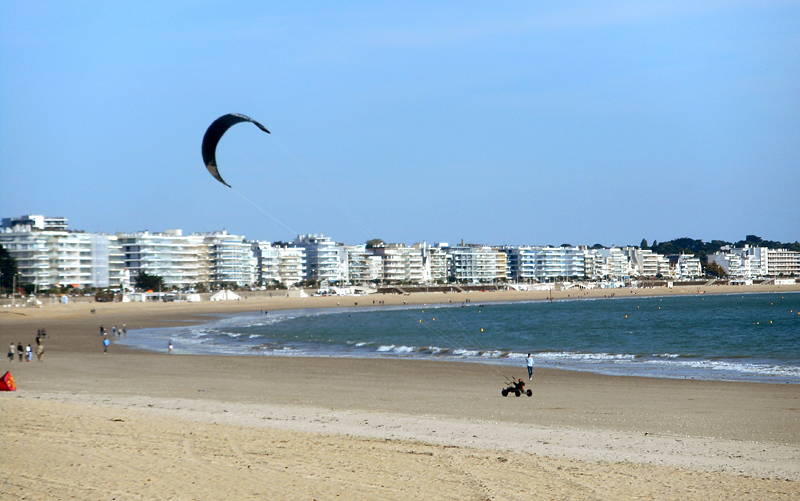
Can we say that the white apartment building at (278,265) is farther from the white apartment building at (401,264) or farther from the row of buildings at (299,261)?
the white apartment building at (401,264)

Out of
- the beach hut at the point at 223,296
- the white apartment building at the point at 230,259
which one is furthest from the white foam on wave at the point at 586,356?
the white apartment building at the point at 230,259

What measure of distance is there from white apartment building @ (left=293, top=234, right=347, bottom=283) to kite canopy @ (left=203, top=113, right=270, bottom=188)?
124 m

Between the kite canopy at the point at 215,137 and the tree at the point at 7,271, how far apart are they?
85465 mm

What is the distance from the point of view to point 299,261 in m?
138

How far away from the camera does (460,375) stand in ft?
65.4

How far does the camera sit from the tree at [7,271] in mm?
86875

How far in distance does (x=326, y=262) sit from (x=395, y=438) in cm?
13078

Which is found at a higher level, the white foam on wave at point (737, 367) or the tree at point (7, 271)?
the tree at point (7, 271)

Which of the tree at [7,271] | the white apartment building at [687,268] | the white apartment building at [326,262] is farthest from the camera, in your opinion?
the white apartment building at [687,268]

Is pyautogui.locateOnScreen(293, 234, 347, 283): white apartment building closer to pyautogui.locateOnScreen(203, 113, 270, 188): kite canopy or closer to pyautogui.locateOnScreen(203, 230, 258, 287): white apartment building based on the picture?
pyautogui.locateOnScreen(203, 230, 258, 287): white apartment building

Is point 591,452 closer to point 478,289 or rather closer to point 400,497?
point 400,497

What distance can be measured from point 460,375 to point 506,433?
9.51 meters

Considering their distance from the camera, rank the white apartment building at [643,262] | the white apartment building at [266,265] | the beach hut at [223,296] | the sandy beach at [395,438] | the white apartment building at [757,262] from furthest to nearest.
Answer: the white apartment building at [757,262] < the white apartment building at [643,262] < the white apartment building at [266,265] < the beach hut at [223,296] < the sandy beach at [395,438]

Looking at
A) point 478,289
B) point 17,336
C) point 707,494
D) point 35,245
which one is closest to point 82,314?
point 17,336
